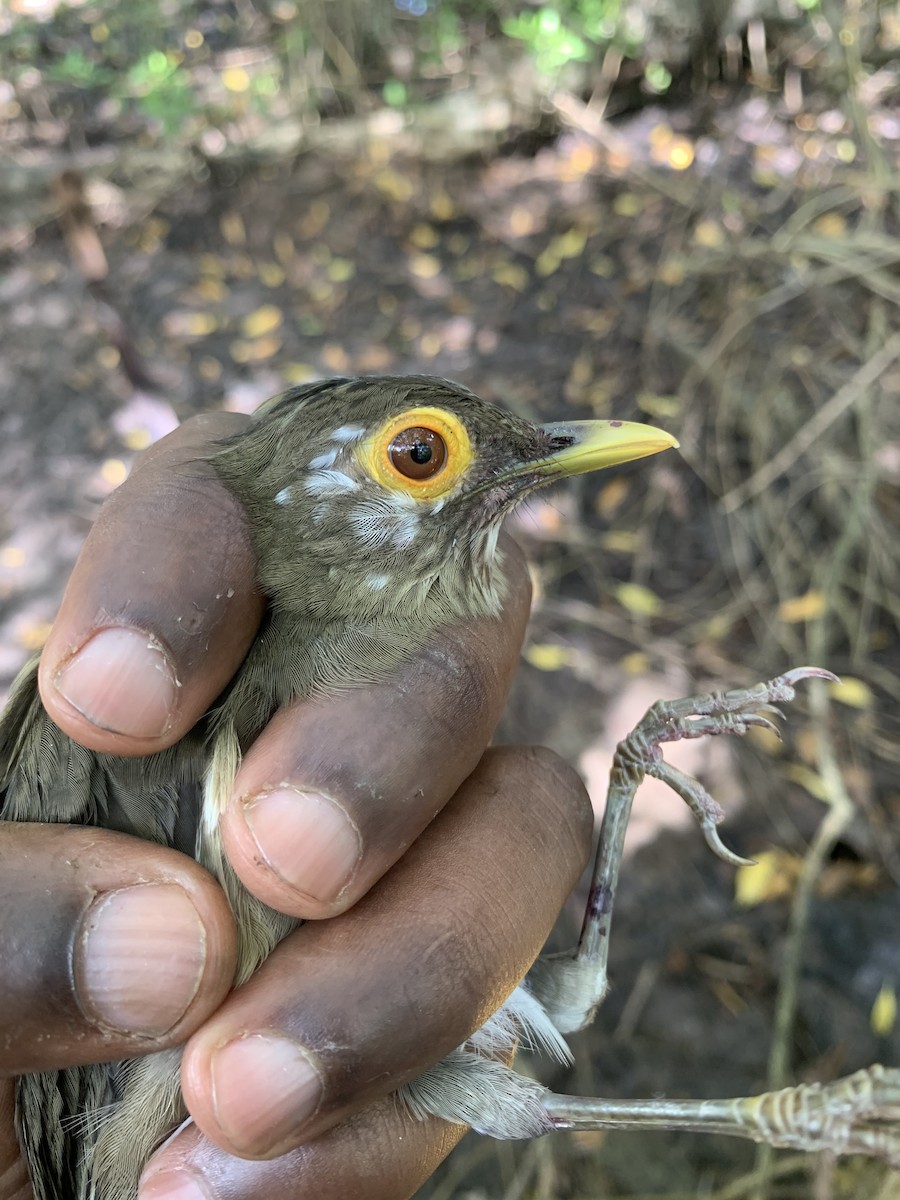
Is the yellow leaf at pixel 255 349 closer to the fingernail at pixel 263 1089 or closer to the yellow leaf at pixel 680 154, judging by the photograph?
the yellow leaf at pixel 680 154

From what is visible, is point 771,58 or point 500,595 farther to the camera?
point 771,58

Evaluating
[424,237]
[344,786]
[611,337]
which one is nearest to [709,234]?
A: [611,337]

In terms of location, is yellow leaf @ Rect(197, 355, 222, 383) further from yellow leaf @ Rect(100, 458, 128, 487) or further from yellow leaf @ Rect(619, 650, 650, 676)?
yellow leaf @ Rect(619, 650, 650, 676)

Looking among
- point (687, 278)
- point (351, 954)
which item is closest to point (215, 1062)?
point (351, 954)

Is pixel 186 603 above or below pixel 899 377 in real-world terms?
above

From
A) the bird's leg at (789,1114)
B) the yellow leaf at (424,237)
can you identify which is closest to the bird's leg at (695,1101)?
the bird's leg at (789,1114)

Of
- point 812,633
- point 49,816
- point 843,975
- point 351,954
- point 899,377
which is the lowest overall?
point 843,975

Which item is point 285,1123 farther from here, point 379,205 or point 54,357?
point 379,205
